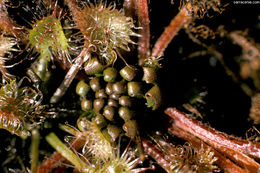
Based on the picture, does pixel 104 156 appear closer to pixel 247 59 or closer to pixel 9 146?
pixel 9 146

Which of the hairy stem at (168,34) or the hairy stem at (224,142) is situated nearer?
the hairy stem at (224,142)

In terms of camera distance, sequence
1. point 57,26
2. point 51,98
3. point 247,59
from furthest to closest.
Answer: point 247,59, point 51,98, point 57,26

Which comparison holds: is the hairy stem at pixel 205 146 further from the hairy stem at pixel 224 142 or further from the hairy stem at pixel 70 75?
the hairy stem at pixel 70 75

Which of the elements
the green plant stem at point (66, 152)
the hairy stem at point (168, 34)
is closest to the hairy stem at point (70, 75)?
the green plant stem at point (66, 152)

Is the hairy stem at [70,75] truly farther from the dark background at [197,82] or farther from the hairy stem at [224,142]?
the hairy stem at [224,142]

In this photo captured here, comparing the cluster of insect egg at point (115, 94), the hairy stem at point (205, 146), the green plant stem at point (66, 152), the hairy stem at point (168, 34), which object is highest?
the hairy stem at point (168, 34)

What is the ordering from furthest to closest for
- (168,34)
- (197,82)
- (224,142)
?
1. (197,82)
2. (168,34)
3. (224,142)

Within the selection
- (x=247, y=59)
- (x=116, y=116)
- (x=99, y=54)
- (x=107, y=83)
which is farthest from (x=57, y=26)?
(x=247, y=59)

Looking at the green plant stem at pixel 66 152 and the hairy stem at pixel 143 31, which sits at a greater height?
the hairy stem at pixel 143 31

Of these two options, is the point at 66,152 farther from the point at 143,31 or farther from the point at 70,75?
the point at 143,31

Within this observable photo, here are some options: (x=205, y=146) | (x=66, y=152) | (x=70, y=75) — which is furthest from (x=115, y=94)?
(x=205, y=146)

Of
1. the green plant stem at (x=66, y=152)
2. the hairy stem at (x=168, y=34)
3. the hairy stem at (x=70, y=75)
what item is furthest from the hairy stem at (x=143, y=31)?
the green plant stem at (x=66, y=152)
